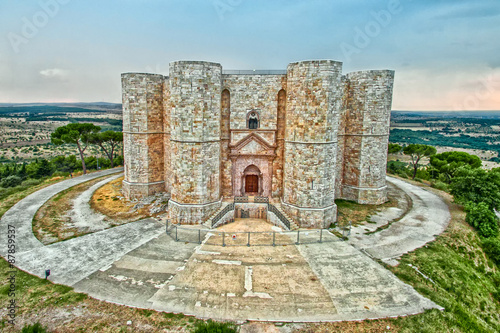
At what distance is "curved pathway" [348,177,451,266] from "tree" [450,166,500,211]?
1.69 metres

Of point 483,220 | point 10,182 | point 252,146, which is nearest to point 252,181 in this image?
point 252,146

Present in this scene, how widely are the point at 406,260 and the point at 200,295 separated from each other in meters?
10.5

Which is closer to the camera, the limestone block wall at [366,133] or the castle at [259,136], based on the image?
the castle at [259,136]

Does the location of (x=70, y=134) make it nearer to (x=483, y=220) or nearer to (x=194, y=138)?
(x=194, y=138)

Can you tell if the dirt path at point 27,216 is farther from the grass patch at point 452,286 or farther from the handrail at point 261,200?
the grass patch at point 452,286

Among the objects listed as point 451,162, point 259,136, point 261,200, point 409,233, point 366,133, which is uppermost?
point 366,133

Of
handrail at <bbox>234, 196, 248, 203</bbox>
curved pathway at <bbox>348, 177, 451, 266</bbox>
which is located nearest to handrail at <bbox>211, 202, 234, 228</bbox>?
handrail at <bbox>234, 196, 248, 203</bbox>

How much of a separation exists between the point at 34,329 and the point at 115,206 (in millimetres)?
12383

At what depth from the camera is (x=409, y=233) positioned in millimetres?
17297

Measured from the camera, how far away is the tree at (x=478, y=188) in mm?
19891

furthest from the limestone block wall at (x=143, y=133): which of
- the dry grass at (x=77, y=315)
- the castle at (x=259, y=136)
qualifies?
the dry grass at (x=77, y=315)

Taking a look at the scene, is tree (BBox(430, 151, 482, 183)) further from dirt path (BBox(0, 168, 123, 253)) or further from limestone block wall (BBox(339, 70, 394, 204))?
dirt path (BBox(0, 168, 123, 253))

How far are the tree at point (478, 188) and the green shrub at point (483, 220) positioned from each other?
1.12 meters

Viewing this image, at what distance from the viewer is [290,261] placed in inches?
538
